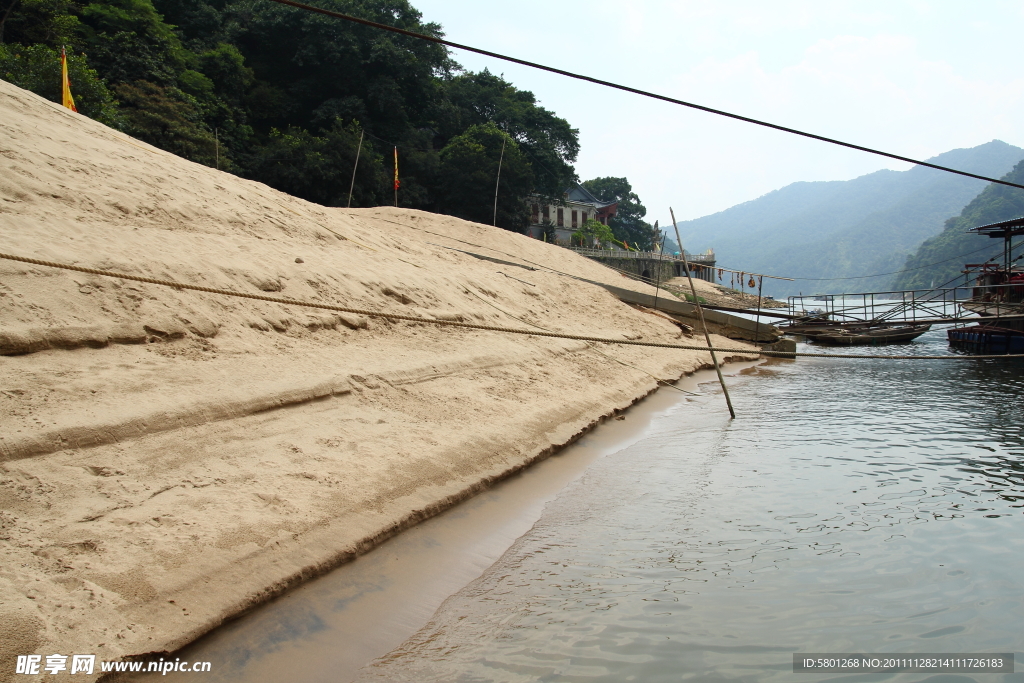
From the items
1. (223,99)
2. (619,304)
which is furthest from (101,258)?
(223,99)

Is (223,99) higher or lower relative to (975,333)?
higher

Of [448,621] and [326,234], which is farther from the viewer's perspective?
[326,234]

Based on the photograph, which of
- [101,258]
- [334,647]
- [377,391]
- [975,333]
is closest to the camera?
[334,647]

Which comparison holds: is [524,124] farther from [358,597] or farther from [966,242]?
[966,242]

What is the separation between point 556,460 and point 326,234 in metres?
5.35

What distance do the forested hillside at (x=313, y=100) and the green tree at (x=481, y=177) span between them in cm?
8

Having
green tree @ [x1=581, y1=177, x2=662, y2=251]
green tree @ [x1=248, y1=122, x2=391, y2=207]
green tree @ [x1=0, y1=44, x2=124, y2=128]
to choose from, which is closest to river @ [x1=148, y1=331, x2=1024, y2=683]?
green tree @ [x1=0, y1=44, x2=124, y2=128]

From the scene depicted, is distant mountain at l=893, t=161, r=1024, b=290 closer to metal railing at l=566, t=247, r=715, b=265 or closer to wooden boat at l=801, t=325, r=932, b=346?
metal railing at l=566, t=247, r=715, b=265

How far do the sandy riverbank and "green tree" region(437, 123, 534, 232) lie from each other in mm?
25204

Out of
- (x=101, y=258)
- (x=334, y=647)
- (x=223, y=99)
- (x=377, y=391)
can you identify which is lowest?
(x=334, y=647)

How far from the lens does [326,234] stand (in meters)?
9.99

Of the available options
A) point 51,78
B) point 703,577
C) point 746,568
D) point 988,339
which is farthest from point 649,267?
point 703,577

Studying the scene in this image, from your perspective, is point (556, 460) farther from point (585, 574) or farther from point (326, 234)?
point (326, 234)

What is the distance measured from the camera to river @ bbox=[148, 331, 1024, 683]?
349 cm
